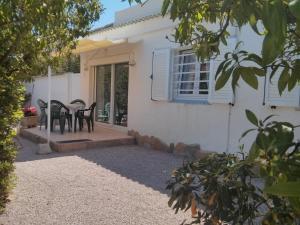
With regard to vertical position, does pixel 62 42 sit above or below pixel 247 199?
above

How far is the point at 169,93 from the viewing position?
11.3 meters

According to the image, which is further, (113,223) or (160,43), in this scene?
(160,43)

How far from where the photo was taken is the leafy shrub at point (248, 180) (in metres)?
1.37

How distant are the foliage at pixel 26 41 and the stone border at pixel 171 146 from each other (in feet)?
16.7

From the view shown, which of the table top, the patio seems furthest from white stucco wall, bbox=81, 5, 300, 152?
the table top

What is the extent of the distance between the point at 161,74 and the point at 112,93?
4008 millimetres

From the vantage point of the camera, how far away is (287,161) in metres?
1.35

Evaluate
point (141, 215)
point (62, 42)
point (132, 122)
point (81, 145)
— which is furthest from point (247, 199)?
point (132, 122)

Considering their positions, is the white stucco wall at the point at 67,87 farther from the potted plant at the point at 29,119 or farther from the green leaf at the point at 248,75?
the green leaf at the point at 248,75

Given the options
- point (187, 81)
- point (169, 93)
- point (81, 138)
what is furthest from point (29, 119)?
point (187, 81)

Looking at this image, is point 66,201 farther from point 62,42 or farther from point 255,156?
point 255,156

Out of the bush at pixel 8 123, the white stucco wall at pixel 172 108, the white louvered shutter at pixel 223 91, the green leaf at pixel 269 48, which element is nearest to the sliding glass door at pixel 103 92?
the white stucco wall at pixel 172 108

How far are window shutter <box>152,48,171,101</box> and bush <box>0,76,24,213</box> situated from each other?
643cm

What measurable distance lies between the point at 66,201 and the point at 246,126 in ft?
15.1
